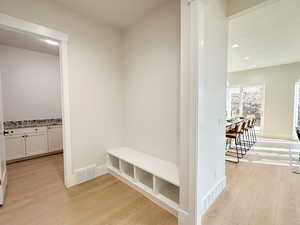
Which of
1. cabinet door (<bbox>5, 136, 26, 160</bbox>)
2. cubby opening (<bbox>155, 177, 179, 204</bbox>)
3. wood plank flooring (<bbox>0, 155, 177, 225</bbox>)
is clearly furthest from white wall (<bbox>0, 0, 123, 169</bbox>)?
cabinet door (<bbox>5, 136, 26, 160</bbox>)

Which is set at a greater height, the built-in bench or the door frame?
the door frame

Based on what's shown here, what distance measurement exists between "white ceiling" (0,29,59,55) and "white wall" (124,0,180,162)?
2015 millimetres

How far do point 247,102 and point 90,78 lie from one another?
272 inches

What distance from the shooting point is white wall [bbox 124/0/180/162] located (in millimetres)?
2152

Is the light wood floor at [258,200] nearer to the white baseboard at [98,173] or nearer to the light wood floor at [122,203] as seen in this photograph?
the light wood floor at [122,203]

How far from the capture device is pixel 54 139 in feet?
12.5

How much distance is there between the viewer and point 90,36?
250 cm

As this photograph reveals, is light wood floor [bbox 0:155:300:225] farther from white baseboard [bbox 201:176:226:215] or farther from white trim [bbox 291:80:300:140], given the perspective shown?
white trim [bbox 291:80:300:140]

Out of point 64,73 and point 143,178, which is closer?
point 64,73

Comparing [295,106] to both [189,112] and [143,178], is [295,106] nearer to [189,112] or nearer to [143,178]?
[189,112]

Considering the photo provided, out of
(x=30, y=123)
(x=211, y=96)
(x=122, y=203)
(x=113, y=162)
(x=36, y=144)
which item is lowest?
(x=122, y=203)

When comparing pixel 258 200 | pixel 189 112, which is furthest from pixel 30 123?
pixel 258 200

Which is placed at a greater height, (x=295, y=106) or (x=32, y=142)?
(x=295, y=106)

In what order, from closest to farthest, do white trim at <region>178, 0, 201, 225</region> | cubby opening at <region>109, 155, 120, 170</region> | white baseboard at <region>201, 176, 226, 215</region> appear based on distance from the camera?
white trim at <region>178, 0, 201, 225</region> < white baseboard at <region>201, 176, 226, 215</region> < cubby opening at <region>109, 155, 120, 170</region>
